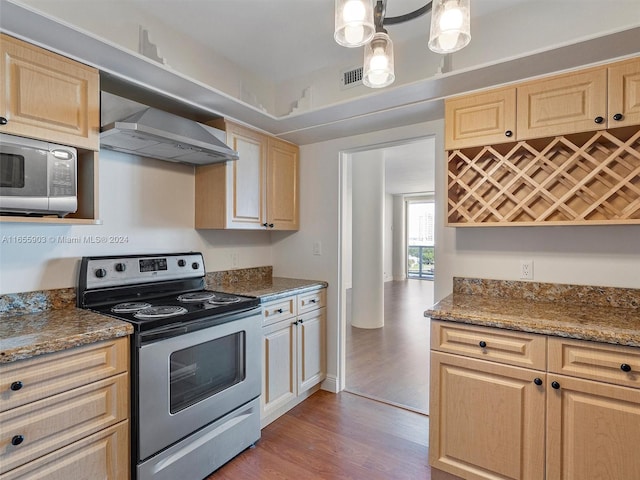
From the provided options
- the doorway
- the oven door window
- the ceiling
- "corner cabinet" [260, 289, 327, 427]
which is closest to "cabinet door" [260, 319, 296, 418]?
"corner cabinet" [260, 289, 327, 427]

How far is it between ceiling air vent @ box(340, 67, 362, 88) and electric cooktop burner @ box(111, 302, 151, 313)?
1.92 meters

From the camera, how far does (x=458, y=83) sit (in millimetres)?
1932

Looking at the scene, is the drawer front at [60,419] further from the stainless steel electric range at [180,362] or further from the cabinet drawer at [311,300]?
the cabinet drawer at [311,300]

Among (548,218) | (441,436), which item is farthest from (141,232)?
(548,218)

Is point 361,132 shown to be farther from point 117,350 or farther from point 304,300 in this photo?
point 117,350

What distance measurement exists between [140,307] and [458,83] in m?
2.16

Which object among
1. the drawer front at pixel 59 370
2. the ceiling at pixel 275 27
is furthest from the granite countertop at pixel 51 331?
the ceiling at pixel 275 27

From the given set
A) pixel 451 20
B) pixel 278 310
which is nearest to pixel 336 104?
pixel 451 20

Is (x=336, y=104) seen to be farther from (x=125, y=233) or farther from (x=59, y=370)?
(x=59, y=370)

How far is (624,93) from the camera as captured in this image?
5.45 feet

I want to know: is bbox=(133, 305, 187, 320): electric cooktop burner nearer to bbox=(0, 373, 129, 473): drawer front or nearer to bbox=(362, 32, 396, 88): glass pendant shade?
bbox=(0, 373, 129, 473): drawer front

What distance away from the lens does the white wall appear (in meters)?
1.75

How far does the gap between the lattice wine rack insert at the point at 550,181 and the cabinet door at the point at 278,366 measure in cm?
138

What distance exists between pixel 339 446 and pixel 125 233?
190 centimetres
